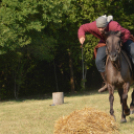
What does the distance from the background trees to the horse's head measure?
10.9m

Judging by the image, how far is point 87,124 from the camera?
5.60 m

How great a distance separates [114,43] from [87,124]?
2.28m

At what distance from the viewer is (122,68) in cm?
750

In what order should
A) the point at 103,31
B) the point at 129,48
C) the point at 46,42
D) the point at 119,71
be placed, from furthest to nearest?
the point at 46,42, the point at 129,48, the point at 119,71, the point at 103,31

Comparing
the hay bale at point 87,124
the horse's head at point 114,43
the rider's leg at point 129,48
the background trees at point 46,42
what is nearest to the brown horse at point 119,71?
the horse's head at point 114,43

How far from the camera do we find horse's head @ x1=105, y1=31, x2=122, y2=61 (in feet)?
22.4

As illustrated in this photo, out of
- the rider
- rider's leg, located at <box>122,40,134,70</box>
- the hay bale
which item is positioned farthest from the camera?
rider's leg, located at <box>122,40,134,70</box>

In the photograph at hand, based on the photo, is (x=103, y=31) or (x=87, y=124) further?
(x=103, y=31)

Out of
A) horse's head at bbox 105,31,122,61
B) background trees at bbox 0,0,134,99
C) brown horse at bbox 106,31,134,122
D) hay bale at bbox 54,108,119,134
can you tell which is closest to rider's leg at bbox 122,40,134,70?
brown horse at bbox 106,31,134,122

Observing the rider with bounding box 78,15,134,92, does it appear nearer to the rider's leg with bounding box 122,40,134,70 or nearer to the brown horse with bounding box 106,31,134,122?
the rider's leg with bounding box 122,40,134,70

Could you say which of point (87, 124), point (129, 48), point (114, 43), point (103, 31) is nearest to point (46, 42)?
point (129, 48)

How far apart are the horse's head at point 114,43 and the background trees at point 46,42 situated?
1091 centimetres

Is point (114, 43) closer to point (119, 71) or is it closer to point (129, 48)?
point (119, 71)

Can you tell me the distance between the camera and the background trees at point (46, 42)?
18312 mm
